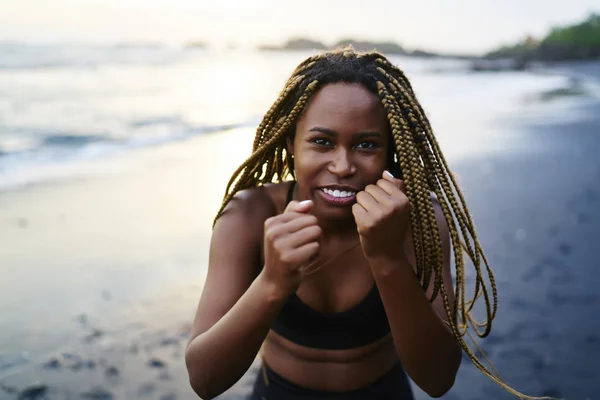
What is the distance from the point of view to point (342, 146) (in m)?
1.94

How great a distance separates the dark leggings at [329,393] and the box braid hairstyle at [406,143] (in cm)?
37

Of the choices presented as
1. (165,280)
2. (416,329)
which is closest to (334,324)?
(416,329)

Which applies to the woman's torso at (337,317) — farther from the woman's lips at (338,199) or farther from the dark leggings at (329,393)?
the woman's lips at (338,199)

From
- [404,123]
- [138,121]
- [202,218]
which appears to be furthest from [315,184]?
[138,121]

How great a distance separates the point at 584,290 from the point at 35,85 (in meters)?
17.5

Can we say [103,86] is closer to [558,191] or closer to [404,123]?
[558,191]

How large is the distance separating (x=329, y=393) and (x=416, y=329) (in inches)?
21.9

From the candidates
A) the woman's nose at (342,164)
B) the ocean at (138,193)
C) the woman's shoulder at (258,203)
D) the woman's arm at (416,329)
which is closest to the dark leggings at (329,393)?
the woman's arm at (416,329)

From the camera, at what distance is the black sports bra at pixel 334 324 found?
6.89 ft

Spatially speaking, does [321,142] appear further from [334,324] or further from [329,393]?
[329,393]

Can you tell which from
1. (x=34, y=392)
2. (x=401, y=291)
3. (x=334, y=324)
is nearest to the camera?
(x=401, y=291)

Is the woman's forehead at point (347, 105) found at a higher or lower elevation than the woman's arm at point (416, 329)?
higher

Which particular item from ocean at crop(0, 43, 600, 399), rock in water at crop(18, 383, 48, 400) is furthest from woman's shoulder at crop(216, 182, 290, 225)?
rock in water at crop(18, 383, 48, 400)

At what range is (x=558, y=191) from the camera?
7.57 metres
